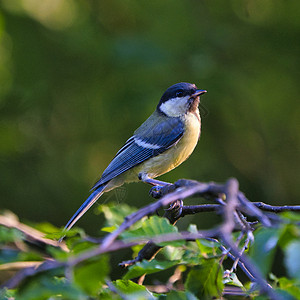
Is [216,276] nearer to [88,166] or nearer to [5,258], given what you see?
[5,258]

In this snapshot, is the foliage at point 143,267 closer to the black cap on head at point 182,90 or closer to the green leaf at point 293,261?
the green leaf at point 293,261

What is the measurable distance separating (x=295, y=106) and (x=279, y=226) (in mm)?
3930

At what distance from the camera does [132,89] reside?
13.8 ft

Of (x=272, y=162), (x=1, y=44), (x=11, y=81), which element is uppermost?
(x=1, y=44)

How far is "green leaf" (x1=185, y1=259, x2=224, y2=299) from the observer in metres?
1.38

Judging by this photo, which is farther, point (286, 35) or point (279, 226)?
point (286, 35)

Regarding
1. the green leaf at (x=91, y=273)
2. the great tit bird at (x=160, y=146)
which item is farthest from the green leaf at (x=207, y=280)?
the great tit bird at (x=160, y=146)

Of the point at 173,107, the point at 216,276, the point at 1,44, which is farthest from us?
the point at 1,44

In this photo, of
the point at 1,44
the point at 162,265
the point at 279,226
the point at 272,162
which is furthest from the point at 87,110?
the point at 279,226

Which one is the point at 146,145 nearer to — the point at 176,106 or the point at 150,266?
the point at 176,106

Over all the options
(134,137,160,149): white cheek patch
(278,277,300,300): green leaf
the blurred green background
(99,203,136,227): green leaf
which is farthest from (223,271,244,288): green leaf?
the blurred green background

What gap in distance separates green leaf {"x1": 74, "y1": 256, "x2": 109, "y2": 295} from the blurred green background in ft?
10.0

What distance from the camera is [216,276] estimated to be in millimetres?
1380

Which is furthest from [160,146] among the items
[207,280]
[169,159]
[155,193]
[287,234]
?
[287,234]
